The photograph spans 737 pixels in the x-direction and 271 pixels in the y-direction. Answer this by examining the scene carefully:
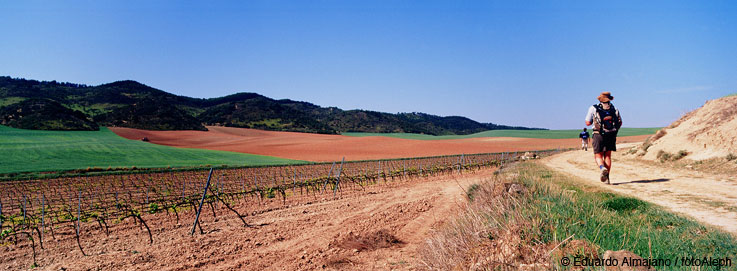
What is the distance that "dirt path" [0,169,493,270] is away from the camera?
674 centimetres

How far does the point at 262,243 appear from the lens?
7973 mm

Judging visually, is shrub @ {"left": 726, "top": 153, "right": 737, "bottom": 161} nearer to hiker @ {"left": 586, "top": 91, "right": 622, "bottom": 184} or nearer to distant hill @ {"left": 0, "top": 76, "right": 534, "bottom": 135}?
hiker @ {"left": 586, "top": 91, "right": 622, "bottom": 184}

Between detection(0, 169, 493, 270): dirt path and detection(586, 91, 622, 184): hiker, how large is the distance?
3.46 meters

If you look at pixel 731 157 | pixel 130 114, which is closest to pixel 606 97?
pixel 731 157

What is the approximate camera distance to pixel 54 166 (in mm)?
28219

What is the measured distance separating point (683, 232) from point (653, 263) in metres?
1.94

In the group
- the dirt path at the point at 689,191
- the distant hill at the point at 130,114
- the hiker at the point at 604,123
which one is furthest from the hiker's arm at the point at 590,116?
the distant hill at the point at 130,114

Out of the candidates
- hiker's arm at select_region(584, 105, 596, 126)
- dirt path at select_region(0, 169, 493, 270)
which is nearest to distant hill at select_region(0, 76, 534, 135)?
dirt path at select_region(0, 169, 493, 270)

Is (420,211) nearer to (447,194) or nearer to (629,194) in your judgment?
(447,194)

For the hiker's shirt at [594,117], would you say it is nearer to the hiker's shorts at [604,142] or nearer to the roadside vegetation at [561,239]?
the hiker's shorts at [604,142]

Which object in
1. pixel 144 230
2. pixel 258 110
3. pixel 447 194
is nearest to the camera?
pixel 144 230

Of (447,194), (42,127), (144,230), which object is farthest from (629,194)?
(42,127)

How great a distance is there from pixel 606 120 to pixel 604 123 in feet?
0.28

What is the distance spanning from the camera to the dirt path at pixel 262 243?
6.74 m
